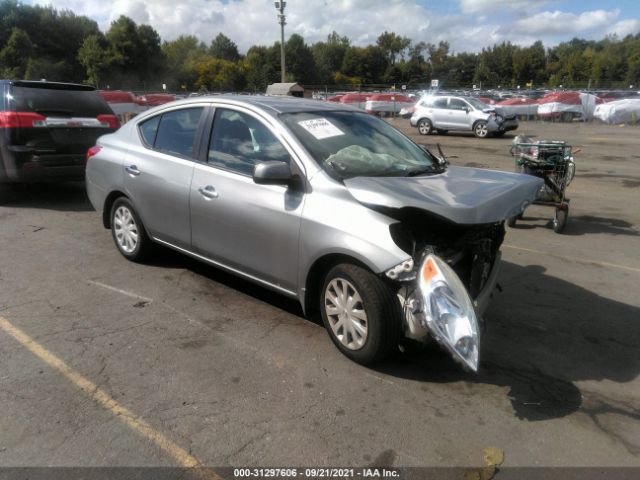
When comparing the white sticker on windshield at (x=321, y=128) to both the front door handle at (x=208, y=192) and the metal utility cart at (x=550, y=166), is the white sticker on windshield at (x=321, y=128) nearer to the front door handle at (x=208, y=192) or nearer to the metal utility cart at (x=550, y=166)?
the front door handle at (x=208, y=192)

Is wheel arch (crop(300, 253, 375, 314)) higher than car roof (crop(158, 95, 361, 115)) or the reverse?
the reverse

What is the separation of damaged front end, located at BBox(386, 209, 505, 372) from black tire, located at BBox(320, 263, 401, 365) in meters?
0.10

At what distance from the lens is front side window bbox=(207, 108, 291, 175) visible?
3.97 metres

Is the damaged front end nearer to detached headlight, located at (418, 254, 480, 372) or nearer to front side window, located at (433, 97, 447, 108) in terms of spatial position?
detached headlight, located at (418, 254, 480, 372)

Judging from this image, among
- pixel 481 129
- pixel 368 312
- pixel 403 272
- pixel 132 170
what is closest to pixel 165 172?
pixel 132 170

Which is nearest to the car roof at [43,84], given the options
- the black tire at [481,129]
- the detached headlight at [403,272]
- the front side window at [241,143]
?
the front side window at [241,143]

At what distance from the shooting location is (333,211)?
11.4 ft

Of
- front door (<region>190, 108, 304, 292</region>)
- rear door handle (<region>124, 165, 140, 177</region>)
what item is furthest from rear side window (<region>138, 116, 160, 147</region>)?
front door (<region>190, 108, 304, 292</region>)

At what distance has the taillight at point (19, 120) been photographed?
24.2ft

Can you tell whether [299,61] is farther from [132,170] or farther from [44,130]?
[132,170]

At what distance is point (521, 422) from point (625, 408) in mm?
690

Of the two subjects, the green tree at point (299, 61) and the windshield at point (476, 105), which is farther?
the green tree at point (299, 61)

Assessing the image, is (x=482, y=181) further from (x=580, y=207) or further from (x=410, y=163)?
(x=580, y=207)

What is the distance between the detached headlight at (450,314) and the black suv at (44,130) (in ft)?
21.6
